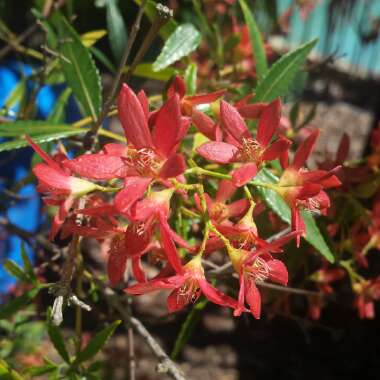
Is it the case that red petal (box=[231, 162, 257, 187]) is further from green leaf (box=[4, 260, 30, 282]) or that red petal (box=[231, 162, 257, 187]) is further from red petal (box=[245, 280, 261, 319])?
green leaf (box=[4, 260, 30, 282])

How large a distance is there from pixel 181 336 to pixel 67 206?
1.71 feet

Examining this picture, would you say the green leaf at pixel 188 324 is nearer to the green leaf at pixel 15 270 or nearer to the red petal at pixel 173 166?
the green leaf at pixel 15 270

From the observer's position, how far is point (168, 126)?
607mm

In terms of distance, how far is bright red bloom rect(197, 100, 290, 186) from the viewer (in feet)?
2.27

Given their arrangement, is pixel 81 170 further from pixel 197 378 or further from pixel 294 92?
pixel 197 378

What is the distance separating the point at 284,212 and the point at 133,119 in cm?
36

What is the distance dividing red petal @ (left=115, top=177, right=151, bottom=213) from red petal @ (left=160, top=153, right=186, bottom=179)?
0.03 m

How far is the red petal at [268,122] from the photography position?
703 millimetres

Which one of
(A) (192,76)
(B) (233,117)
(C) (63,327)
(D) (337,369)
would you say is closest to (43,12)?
(A) (192,76)

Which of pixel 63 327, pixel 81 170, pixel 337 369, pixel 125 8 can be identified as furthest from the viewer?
pixel 337 369

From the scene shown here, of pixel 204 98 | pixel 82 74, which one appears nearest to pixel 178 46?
pixel 82 74

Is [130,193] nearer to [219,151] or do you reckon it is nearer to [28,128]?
[219,151]

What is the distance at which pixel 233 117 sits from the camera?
717mm

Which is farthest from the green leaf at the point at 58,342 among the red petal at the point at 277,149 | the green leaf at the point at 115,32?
the green leaf at the point at 115,32
